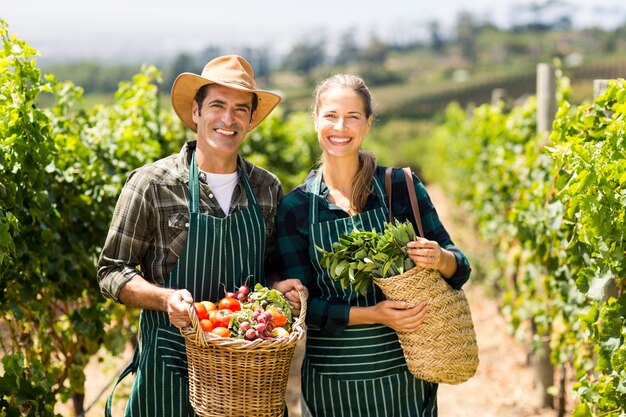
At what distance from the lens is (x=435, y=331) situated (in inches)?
106

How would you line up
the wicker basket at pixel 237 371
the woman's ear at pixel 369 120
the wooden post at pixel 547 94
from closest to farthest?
the wicker basket at pixel 237 371 → the woman's ear at pixel 369 120 → the wooden post at pixel 547 94

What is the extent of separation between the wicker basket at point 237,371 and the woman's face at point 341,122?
587 mm

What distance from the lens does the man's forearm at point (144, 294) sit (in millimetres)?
2551

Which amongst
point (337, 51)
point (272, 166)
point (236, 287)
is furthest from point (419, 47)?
point (236, 287)

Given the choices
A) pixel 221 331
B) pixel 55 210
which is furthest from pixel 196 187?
pixel 55 210

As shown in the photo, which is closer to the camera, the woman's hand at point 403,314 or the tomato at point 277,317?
the tomato at point 277,317

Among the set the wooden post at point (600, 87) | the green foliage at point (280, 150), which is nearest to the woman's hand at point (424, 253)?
the wooden post at point (600, 87)

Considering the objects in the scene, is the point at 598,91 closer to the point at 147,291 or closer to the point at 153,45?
the point at 147,291

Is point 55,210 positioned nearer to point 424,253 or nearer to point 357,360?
point 357,360

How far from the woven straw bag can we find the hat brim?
82 centimetres

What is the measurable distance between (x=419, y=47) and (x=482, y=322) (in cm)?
8607

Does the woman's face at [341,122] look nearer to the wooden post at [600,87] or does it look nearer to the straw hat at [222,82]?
the straw hat at [222,82]

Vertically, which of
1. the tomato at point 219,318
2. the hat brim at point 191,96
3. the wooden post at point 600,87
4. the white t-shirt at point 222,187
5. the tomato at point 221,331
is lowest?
the tomato at point 221,331

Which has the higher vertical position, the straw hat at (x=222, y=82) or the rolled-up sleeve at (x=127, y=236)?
the straw hat at (x=222, y=82)
